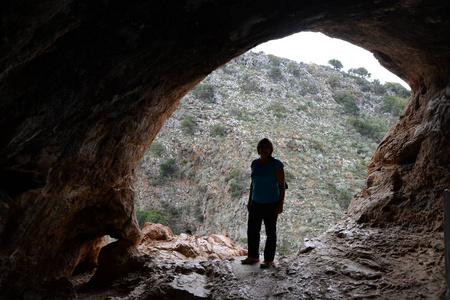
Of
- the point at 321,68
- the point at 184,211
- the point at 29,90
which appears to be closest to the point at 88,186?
the point at 29,90

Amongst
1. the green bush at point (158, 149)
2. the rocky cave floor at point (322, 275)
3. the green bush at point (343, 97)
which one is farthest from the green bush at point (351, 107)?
the rocky cave floor at point (322, 275)

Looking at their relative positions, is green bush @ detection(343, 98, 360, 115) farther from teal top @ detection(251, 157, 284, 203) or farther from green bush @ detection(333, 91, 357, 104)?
teal top @ detection(251, 157, 284, 203)

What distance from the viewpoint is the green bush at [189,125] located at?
1046 inches

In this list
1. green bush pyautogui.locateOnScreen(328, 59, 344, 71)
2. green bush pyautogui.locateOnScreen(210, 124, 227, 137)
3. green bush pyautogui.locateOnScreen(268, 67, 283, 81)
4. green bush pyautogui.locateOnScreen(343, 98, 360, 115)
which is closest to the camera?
green bush pyautogui.locateOnScreen(210, 124, 227, 137)

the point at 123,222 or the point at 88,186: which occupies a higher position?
the point at 88,186

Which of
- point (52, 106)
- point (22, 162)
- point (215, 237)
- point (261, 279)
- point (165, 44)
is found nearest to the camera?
point (52, 106)

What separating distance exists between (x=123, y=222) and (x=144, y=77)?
274cm

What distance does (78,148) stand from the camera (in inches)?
148

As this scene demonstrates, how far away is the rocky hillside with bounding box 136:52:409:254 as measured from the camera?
17.0m

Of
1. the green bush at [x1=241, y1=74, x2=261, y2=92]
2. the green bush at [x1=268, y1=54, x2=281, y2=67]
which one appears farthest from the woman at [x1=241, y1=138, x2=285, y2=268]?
the green bush at [x1=268, y1=54, x2=281, y2=67]

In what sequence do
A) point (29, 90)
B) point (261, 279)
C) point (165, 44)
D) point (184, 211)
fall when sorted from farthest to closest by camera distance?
point (184, 211), point (261, 279), point (165, 44), point (29, 90)

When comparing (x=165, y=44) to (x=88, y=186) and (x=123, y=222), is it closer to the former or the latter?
(x=88, y=186)

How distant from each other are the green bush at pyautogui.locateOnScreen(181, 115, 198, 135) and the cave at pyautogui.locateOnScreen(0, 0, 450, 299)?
2085cm

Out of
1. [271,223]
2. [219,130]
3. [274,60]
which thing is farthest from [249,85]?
[271,223]
